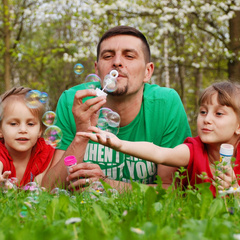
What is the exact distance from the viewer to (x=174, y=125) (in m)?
3.08

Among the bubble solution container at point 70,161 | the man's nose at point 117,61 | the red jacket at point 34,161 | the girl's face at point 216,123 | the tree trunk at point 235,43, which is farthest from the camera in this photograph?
the tree trunk at point 235,43

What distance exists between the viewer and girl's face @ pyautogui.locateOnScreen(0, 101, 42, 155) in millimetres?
2686

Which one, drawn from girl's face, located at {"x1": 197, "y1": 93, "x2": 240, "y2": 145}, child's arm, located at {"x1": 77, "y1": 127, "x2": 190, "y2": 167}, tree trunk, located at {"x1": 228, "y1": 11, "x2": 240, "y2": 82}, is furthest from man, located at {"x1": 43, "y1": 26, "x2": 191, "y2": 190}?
tree trunk, located at {"x1": 228, "y1": 11, "x2": 240, "y2": 82}

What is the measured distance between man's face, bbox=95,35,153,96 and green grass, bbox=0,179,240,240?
1243 mm

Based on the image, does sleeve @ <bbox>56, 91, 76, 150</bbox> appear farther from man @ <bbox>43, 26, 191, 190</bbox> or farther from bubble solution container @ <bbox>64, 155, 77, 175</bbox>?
bubble solution container @ <bbox>64, 155, 77, 175</bbox>

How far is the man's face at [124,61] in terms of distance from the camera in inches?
116

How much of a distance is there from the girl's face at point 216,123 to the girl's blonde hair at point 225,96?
0.08ft

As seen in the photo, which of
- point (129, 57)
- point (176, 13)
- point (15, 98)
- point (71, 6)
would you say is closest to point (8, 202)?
point (15, 98)

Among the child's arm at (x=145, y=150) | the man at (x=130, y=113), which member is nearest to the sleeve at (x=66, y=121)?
the man at (x=130, y=113)

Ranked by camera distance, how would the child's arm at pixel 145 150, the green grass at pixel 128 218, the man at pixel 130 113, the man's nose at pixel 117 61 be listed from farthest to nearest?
the man at pixel 130 113
the man's nose at pixel 117 61
the child's arm at pixel 145 150
the green grass at pixel 128 218

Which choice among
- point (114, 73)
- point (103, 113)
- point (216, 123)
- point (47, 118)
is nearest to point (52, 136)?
point (47, 118)

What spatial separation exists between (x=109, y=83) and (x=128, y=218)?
59.5 inches

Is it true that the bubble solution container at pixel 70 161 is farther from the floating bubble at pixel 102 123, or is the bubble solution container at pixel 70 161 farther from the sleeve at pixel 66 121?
the sleeve at pixel 66 121

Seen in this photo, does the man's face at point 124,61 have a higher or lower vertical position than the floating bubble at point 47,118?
higher
